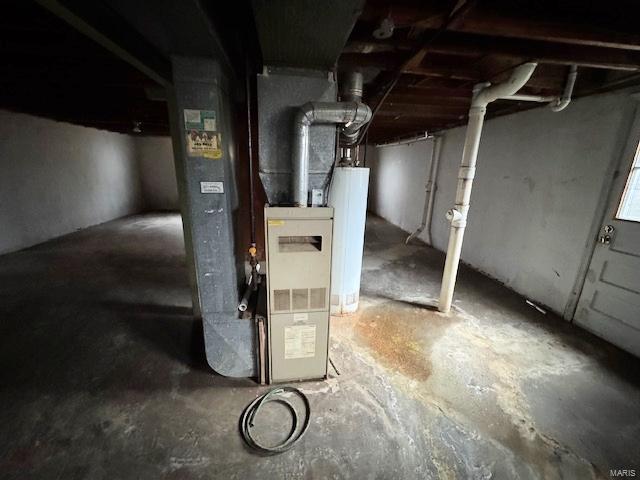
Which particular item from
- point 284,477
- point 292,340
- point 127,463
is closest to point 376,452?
point 284,477

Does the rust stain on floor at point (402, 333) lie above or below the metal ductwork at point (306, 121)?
below

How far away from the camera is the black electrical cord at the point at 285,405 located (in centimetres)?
141

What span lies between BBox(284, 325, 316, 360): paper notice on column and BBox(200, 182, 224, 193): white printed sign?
0.97 m

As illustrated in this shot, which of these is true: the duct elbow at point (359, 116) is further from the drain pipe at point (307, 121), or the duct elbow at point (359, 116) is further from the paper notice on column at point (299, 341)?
the paper notice on column at point (299, 341)

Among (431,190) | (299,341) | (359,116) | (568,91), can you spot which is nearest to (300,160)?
(359,116)

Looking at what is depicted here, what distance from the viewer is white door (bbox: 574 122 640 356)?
7.09ft

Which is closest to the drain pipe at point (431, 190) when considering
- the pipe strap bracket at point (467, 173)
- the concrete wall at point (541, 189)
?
the concrete wall at point (541, 189)

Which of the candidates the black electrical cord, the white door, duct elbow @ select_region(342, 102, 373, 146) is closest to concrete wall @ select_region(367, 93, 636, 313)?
the white door

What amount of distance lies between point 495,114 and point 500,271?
2098mm

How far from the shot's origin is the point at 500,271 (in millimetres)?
3523

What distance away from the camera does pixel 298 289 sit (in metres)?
1.63

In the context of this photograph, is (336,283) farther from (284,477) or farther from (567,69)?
(567,69)

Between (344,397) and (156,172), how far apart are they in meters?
8.86

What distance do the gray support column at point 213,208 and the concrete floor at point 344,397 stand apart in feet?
0.99
